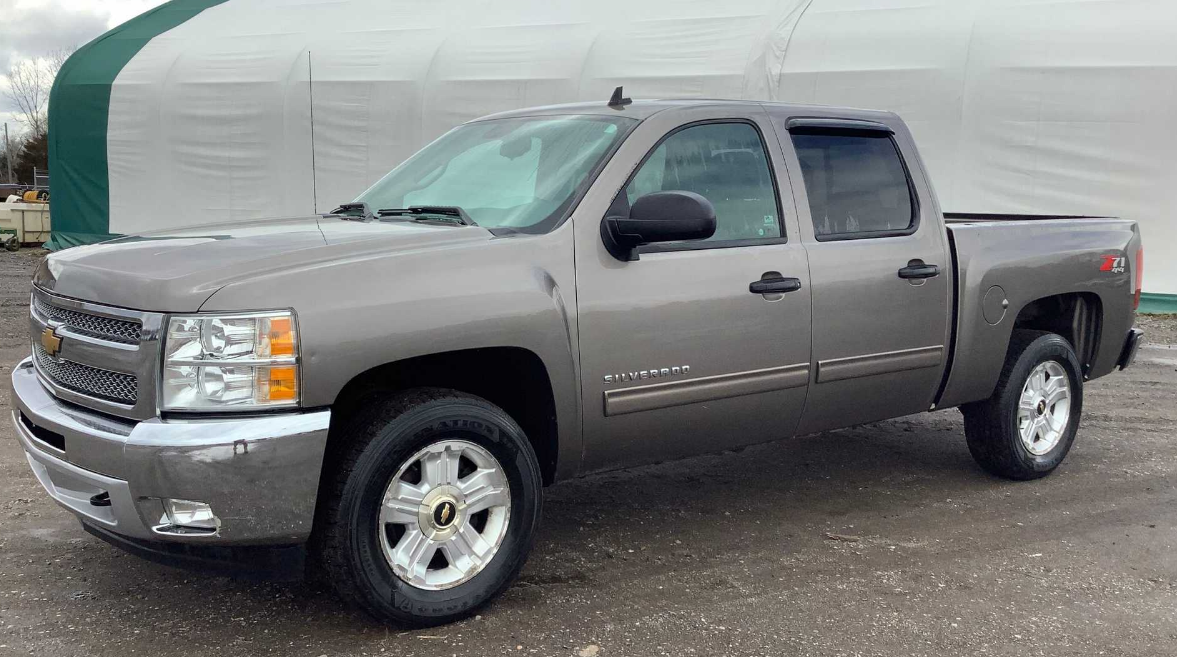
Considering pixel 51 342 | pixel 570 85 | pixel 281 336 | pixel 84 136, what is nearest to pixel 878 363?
pixel 281 336

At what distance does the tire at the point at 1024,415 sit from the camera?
17.8 ft

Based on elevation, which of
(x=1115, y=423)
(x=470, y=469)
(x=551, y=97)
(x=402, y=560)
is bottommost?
(x=1115, y=423)

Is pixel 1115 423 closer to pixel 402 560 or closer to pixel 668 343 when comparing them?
pixel 668 343

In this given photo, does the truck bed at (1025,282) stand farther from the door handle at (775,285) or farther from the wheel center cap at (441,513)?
the wheel center cap at (441,513)

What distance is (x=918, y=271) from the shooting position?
4.85 m

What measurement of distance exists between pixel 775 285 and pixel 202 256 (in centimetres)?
218

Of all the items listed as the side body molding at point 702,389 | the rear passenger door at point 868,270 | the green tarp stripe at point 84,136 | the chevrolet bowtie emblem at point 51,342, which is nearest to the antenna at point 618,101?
the rear passenger door at point 868,270

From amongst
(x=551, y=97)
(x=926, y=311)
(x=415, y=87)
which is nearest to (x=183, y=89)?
(x=415, y=87)

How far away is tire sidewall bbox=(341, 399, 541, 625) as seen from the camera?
3367 mm

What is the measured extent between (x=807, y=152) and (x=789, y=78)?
11.1 meters

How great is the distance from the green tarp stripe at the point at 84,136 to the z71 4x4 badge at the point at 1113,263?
760 inches

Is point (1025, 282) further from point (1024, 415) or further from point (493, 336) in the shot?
point (493, 336)

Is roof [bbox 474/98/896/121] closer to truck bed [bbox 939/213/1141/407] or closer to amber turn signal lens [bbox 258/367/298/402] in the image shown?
truck bed [bbox 939/213/1141/407]

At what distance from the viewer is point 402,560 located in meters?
3.52
